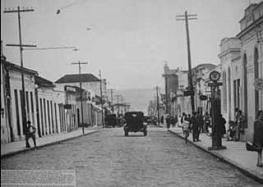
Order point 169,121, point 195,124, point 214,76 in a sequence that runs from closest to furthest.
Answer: point 214,76 < point 195,124 < point 169,121

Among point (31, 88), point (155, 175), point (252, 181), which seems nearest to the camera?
point (252, 181)

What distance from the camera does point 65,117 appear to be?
148 ft

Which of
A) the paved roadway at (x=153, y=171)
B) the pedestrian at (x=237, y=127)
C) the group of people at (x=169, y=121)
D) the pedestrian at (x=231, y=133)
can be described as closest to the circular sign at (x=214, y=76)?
the paved roadway at (x=153, y=171)

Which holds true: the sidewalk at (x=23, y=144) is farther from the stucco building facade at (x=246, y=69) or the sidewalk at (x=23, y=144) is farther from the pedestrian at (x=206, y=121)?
the pedestrian at (x=206, y=121)

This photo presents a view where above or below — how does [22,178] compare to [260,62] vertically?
below

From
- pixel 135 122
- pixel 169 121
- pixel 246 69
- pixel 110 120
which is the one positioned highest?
pixel 246 69

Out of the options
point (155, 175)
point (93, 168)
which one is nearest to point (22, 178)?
point (155, 175)

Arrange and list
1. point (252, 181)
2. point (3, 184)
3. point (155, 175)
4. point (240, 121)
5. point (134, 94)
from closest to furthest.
→ point (3, 184), point (252, 181), point (155, 175), point (240, 121), point (134, 94)

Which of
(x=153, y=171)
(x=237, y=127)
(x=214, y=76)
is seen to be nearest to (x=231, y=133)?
(x=237, y=127)

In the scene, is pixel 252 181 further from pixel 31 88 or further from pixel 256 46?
pixel 31 88

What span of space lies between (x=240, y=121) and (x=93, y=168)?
9.12 metres

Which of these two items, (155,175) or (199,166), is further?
(199,166)

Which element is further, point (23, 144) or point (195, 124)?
point (195, 124)

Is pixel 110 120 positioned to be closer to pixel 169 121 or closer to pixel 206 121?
pixel 169 121
